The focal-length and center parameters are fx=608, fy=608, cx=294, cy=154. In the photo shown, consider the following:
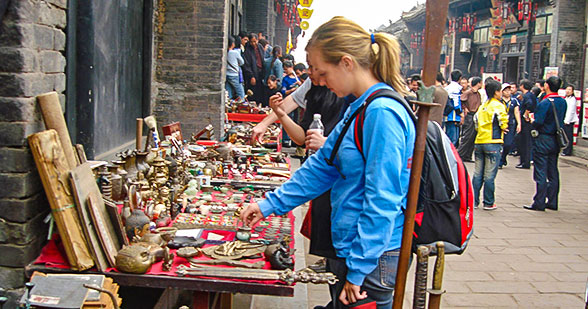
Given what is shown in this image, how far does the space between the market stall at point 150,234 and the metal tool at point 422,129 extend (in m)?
0.37

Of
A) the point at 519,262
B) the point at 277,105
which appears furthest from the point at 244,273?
the point at 519,262

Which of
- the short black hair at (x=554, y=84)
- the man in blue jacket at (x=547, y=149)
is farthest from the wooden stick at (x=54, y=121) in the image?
the short black hair at (x=554, y=84)

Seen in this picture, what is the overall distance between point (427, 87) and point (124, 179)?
2.26m

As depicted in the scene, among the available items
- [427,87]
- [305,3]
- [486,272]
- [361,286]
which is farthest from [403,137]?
[305,3]

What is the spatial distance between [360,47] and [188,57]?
645 cm

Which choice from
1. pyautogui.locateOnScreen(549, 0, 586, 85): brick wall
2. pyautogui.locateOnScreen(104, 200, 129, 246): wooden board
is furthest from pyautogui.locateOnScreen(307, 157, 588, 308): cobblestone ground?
pyautogui.locateOnScreen(549, 0, 586, 85): brick wall

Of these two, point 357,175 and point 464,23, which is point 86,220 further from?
point 464,23

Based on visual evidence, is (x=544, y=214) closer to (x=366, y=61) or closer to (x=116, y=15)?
(x=116, y=15)

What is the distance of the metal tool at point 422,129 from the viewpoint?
7.18ft

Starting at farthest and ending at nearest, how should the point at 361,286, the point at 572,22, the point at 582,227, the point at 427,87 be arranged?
the point at 572,22
the point at 582,227
the point at 361,286
the point at 427,87

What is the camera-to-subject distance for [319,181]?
8.80ft

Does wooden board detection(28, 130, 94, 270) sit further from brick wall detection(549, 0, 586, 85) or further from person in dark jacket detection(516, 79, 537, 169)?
brick wall detection(549, 0, 586, 85)

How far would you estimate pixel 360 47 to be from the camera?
2.49m

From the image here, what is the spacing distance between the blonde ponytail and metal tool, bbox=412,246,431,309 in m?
0.67
